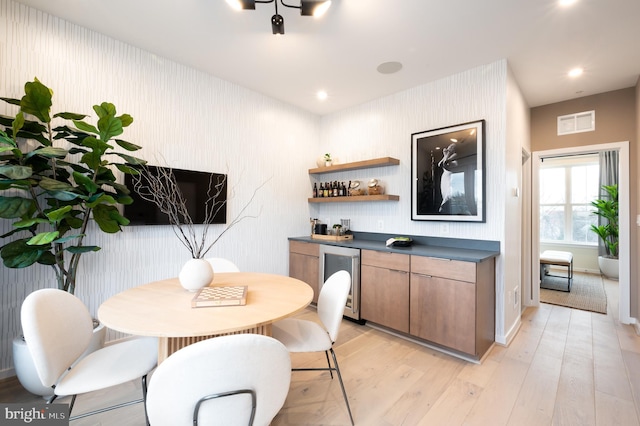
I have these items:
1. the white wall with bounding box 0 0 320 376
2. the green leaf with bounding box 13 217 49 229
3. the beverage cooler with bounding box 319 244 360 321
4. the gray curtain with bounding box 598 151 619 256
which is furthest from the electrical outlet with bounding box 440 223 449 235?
the gray curtain with bounding box 598 151 619 256

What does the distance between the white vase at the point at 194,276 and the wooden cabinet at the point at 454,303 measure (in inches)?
72.8

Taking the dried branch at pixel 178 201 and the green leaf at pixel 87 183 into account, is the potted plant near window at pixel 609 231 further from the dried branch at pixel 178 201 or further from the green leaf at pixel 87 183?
the green leaf at pixel 87 183

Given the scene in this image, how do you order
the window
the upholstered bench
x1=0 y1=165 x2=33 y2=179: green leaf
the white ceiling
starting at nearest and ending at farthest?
x1=0 y1=165 x2=33 y2=179: green leaf
the white ceiling
the upholstered bench
the window

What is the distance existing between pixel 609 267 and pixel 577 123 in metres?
3.40

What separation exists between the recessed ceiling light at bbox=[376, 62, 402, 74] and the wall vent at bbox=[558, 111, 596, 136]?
2390mm

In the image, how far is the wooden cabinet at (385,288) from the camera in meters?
2.78

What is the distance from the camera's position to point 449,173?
3.02 m

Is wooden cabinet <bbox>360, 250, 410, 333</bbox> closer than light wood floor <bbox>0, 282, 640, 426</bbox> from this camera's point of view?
No

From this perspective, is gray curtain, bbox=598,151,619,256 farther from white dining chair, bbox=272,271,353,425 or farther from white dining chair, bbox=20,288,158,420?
white dining chair, bbox=20,288,158,420

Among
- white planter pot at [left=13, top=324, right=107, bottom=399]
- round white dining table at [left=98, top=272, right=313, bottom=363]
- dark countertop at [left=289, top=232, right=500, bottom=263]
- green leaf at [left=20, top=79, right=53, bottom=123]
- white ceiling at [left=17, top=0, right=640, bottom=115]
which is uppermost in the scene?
white ceiling at [left=17, top=0, right=640, bottom=115]

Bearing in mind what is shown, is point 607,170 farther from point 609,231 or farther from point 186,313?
point 186,313

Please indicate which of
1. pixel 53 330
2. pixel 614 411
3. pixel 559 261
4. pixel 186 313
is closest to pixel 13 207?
pixel 53 330

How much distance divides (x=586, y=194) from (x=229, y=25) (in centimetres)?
736

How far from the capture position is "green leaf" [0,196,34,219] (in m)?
1.74
